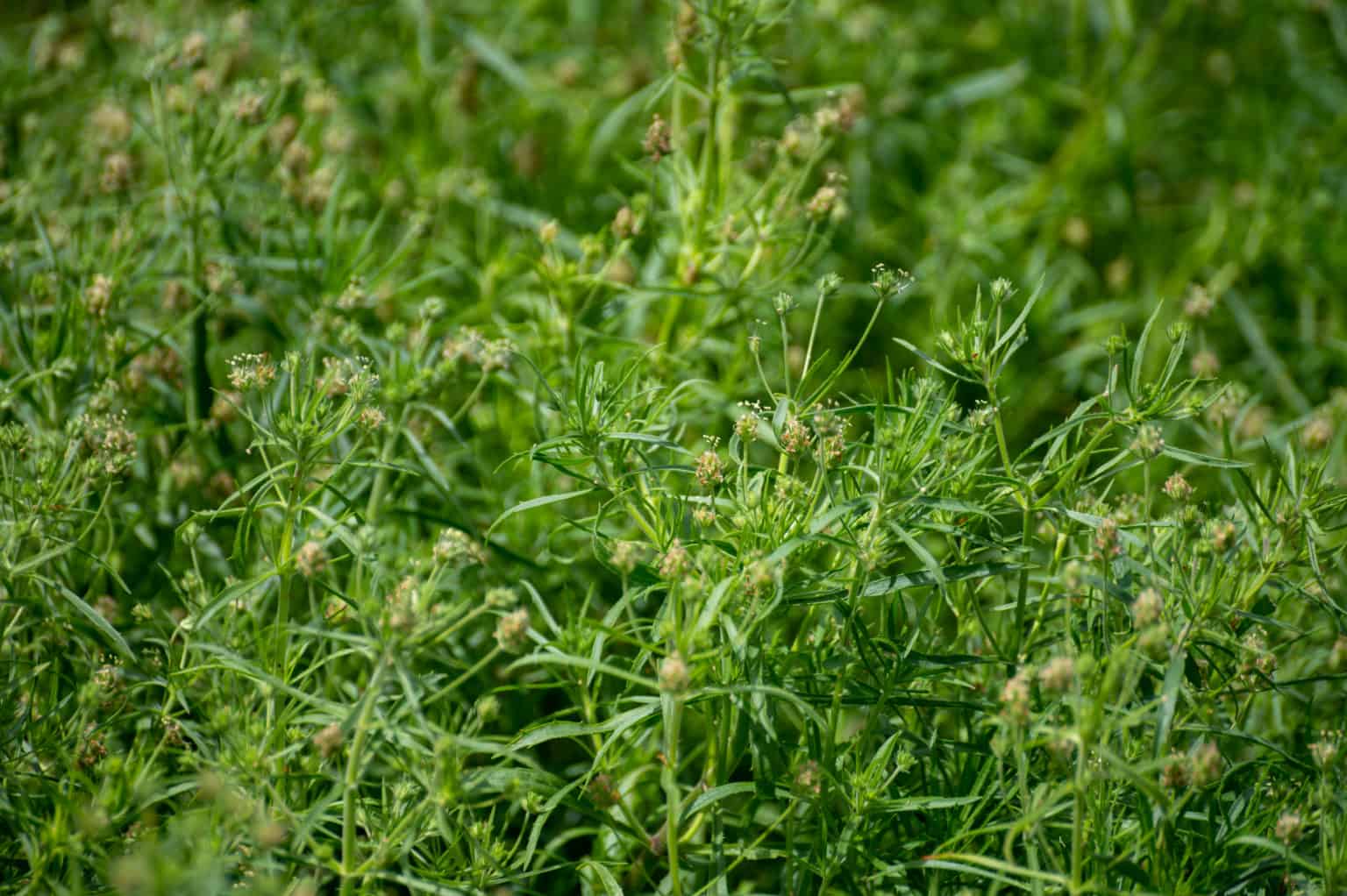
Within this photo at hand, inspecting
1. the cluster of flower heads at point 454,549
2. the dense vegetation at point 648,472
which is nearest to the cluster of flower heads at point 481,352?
the dense vegetation at point 648,472

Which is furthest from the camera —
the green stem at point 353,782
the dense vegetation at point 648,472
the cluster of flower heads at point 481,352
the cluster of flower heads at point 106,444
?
the cluster of flower heads at point 481,352

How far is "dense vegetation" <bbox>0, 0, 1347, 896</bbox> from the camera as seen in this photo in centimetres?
104

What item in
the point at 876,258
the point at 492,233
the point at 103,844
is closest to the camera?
the point at 103,844

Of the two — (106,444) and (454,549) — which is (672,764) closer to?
(454,549)

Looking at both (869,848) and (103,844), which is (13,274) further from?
(869,848)

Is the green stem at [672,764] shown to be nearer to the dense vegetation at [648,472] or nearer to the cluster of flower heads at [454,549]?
the dense vegetation at [648,472]

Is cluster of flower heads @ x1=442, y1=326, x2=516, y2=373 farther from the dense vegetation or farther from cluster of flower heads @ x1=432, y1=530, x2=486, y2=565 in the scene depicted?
cluster of flower heads @ x1=432, y1=530, x2=486, y2=565

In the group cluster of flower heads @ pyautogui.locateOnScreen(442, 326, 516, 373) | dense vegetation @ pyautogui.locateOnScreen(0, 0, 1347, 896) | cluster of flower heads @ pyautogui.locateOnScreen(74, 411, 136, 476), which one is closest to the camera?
dense vegetation @ pyautogui.locateOnScreen(0, 0, 1347, 896)

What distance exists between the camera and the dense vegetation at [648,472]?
3.41 ft

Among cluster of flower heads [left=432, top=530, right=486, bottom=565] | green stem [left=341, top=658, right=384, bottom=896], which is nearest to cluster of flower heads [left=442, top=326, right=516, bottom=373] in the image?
cluster of flower heads [left=432, top=530, right=486, bottom=565]

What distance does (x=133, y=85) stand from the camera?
210 centimetres

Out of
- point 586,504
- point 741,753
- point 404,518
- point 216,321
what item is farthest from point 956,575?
point 216,321

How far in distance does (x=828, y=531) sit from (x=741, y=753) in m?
0.24

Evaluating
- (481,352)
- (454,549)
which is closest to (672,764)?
(454,549)
